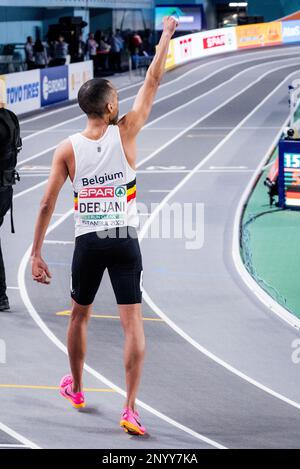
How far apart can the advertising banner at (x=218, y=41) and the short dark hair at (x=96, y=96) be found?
41.1 metres

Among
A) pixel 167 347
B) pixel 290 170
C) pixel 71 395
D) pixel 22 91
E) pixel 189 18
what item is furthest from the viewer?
pixel 189 18

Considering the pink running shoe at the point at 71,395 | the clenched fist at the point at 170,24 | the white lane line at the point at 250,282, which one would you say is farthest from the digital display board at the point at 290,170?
the clenched fist at the point at 170,24

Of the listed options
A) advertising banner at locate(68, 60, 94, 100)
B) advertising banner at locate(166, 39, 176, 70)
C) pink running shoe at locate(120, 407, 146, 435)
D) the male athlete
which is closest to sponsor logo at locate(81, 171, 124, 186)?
the male athlete

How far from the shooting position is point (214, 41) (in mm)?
48031

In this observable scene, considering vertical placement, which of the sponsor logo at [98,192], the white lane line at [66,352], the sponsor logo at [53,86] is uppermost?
the sponsor logo at [98,192]

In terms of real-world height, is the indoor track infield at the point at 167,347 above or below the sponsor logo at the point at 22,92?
above

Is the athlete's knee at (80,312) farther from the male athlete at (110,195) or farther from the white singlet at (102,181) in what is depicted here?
the white singlet at (102,181)

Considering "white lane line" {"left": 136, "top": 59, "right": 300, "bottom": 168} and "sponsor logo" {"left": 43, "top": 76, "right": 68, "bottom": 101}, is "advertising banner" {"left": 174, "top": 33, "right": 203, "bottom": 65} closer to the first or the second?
"white lane line" {"left": 136, "top": 59, "right": 300, "bottom": 168}

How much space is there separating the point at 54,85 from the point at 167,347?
23.6 meters

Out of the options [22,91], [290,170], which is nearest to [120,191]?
[290,170]

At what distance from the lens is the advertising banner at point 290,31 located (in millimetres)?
52125

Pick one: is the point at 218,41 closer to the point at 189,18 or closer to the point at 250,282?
the point at 189,18

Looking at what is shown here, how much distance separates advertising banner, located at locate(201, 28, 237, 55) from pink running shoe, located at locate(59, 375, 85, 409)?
40.9 m
